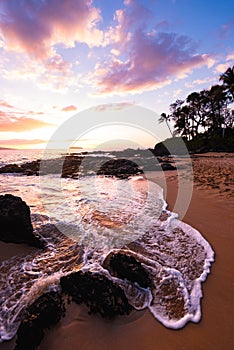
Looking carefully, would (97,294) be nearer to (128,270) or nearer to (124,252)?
(128,270)

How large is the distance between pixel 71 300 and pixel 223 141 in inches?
1623

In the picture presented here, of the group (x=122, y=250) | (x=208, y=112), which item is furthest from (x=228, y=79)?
(x=122, y=250)

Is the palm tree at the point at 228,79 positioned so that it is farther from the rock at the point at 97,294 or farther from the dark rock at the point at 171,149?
the rock at the point at 97,294

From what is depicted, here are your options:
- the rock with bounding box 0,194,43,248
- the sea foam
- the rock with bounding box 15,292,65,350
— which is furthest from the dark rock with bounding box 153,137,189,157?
the rock with bounding box 15,292,65,350

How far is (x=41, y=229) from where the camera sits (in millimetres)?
4707

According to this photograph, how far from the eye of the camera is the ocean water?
259 cm

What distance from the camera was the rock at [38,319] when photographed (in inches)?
79.2

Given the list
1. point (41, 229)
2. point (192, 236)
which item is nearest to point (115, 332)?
point (192, 236)

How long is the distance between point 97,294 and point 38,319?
2.36 feet

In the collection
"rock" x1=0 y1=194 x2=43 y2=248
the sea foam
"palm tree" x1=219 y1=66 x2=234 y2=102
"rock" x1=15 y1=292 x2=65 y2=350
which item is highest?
"palm tree" x1=219 y1=66 x2=234 y2=102

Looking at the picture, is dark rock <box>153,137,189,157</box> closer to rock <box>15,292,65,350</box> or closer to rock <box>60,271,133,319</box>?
rock <box>60,271,133,319</box>

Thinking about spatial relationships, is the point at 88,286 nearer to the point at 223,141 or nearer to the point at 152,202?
the point at 152,202

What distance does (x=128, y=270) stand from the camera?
3000 mm

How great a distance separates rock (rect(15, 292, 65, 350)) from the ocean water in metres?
0.26
